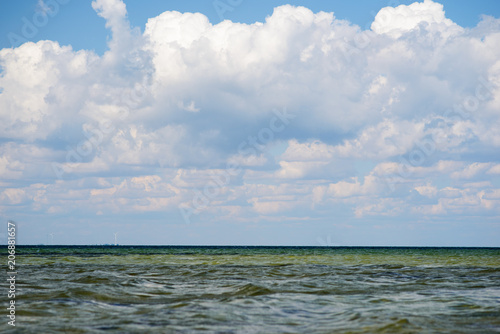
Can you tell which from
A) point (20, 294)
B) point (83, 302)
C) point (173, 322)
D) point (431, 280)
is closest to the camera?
point (173, 322)

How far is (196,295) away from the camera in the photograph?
75.5ft

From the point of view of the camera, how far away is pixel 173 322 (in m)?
15.8

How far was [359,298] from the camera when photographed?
22.3 m

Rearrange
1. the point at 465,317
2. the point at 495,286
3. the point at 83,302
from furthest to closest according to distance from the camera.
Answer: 1. the point at 495,286
2. the point at 83,302
3. the point at 465,317

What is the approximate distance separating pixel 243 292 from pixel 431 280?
45.1ft

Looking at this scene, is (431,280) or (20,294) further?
(431,280)

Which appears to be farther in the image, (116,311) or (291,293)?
(291,293)

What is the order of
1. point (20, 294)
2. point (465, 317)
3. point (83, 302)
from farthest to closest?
point (20, 294), point (83, 302), point (465, 317)

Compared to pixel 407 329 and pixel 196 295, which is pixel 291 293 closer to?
pixel 196 295

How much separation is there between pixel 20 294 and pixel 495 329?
1837cm

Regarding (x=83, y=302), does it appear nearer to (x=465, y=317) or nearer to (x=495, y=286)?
(x=465, y=317)

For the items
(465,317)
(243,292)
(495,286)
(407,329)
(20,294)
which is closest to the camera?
(407,329)

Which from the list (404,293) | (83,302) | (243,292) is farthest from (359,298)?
(83,302)

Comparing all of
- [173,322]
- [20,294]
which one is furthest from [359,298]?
[20,294]
